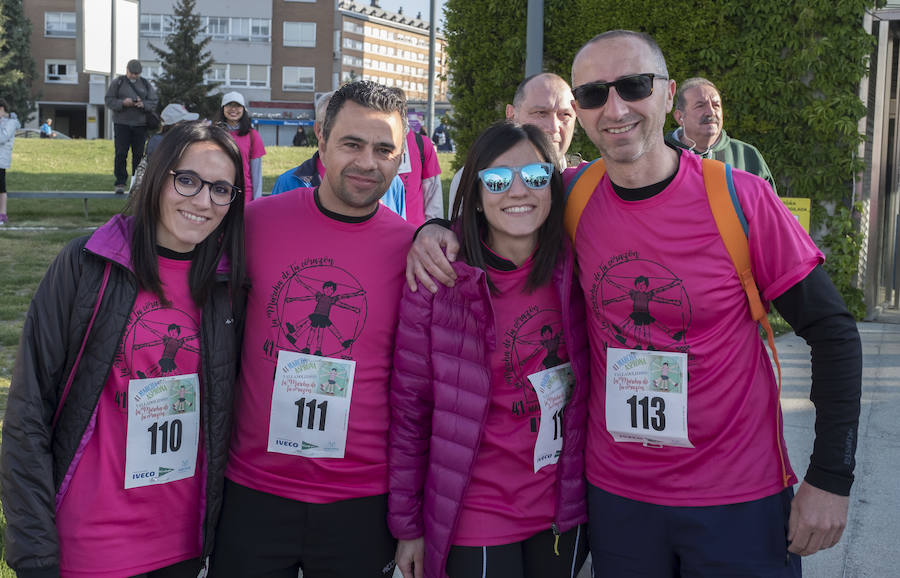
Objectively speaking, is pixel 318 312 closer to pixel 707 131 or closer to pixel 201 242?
pixel 201 242

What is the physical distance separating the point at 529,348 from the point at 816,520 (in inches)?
37.1

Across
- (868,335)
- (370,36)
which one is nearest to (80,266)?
(868,335)

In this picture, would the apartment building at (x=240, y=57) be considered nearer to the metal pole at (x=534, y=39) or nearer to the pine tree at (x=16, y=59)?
the pine tree at (x=16, y=59)

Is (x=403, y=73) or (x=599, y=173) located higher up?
(x=403, y=73)

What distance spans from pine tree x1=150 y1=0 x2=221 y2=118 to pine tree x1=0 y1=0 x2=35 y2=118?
1069cm

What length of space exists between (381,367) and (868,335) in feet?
23.6

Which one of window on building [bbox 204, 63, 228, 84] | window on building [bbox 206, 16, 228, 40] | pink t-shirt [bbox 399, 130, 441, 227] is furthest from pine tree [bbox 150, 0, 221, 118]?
pink t-shirt [bbox 399, 130, 441, 227]

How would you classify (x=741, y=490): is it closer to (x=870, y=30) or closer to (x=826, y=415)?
(x=826, y=415)

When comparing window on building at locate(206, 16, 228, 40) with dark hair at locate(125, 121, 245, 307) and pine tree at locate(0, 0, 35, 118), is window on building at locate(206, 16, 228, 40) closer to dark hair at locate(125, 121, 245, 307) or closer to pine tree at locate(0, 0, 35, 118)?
pine tree at locate(0, 0, 35, 118)

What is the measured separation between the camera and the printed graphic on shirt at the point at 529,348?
2.67 metres

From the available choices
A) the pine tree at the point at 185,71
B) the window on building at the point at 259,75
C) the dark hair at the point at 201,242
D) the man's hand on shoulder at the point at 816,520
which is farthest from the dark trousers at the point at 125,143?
the window on building at the point at 259,75

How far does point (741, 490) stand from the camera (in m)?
2.50

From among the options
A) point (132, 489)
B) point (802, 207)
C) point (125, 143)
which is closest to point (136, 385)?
point (132, 489)

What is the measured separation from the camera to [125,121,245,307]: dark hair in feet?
8.54
